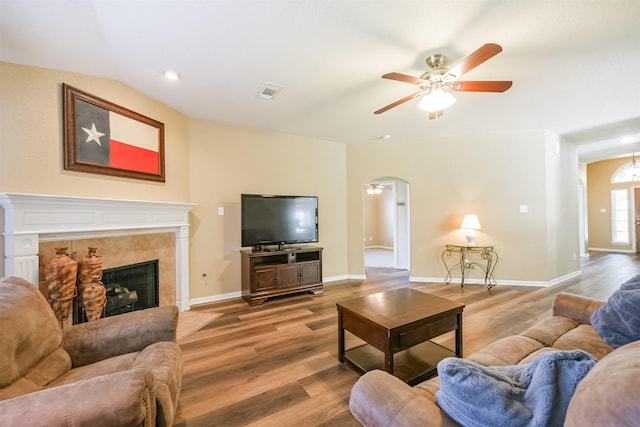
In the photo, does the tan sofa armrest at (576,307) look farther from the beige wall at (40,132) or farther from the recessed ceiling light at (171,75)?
the beige wall at (40,132)

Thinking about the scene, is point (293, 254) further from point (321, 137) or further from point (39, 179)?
point (39, 179)

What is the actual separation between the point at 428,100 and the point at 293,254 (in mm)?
2694

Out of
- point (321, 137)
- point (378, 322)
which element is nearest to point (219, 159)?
point (321, 137)

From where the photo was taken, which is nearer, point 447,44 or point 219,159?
point 447,44

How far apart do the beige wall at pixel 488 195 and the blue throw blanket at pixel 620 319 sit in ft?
10.8

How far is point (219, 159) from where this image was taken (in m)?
3.83

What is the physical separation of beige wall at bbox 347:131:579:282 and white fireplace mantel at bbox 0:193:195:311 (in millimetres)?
3235

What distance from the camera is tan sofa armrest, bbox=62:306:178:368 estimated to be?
147 cm

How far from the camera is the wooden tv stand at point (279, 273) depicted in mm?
3574

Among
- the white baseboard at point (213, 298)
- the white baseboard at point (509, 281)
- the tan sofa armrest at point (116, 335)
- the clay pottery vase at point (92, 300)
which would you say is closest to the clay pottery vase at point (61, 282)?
the clay pottery vase at point (92, 300)

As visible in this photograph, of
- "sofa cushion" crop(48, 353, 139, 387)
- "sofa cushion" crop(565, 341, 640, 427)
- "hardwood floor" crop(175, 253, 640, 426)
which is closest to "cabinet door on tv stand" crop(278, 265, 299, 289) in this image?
"hardwood floor" crop(175, 253, 640, 426)

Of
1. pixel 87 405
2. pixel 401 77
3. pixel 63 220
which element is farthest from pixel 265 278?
pixel 401 77

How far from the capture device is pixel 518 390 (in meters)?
0.73

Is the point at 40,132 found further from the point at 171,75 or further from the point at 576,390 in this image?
the point at 576,390
